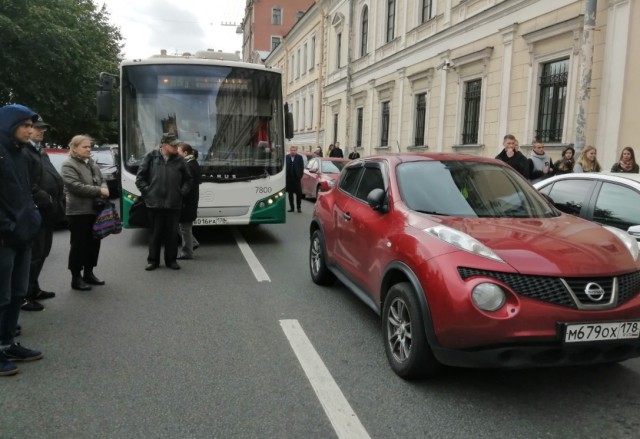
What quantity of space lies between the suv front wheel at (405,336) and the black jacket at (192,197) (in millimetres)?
4334

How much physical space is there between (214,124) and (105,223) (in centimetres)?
313

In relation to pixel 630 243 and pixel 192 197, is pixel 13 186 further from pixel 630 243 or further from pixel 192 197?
pixel 630 243

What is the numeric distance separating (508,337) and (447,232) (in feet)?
2.75

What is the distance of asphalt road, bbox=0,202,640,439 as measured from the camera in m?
3.06

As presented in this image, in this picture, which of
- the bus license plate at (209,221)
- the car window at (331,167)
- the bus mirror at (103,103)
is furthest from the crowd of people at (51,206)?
the car window at (331,167)

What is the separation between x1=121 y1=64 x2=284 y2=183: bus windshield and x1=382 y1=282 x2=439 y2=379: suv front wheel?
529cm

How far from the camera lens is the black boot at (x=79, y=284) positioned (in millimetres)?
6020

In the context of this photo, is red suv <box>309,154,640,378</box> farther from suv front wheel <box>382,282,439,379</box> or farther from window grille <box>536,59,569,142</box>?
window grille <box>536,59,569,142</box>

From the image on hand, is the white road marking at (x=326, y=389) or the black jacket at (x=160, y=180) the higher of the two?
the black jacket at (x=160, y=180)

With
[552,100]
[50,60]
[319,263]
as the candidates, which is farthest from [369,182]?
[50,60]

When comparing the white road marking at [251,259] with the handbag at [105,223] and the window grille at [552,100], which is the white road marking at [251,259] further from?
the window grille at [552,100]

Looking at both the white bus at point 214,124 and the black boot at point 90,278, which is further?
the white bus at point 214,124

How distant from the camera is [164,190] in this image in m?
7.00

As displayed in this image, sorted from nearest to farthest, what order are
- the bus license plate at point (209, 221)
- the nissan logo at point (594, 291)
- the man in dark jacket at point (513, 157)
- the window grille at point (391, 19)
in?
the nissan logo at point (594, 291) → the bus license plate at point (209, 221) → the man in dark jacket at point (513, 157) → the window grille at point (391, 19)
